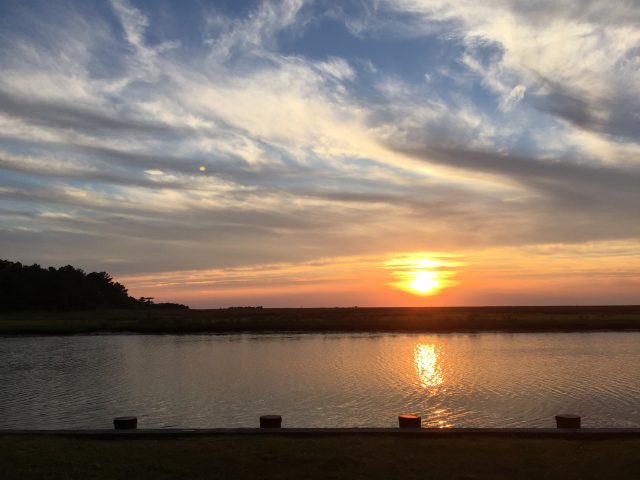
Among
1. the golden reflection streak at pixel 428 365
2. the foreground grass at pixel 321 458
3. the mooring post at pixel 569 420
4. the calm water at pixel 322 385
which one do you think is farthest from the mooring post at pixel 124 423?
the golden reflection streak at pixel 428 365

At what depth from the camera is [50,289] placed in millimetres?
143625

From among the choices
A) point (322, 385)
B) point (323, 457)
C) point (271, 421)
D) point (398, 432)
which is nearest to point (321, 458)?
point (323, 457)

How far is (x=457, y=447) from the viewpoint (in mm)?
15102

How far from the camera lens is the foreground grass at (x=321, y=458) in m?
12.9

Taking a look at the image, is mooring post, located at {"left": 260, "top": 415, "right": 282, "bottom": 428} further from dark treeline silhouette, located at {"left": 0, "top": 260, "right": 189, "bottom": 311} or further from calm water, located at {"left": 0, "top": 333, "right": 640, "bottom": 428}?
dark treeline silhouette, located at {"left": 0, "top": 260, "right": 189, "bottom": 311}

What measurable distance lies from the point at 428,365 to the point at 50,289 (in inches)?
4951

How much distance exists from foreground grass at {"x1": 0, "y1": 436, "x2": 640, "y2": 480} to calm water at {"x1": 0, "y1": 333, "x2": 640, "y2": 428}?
7073mm

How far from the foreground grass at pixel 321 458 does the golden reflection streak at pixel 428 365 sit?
18304 mm

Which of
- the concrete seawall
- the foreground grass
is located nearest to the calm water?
the concrete seawall

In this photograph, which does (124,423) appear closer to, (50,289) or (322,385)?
(322,385)

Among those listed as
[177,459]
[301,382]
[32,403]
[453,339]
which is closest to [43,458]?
[177,459]

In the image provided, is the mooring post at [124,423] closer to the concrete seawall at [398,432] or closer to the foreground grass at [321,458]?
the concrete seawall at [398,432]

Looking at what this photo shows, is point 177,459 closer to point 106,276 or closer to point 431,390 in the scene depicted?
point 431,390

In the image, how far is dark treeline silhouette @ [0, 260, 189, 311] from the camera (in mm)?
137125
